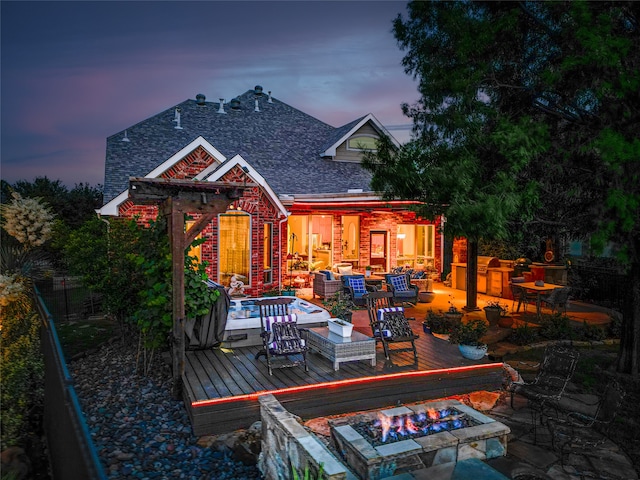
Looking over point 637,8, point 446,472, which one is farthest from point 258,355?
point 637,8

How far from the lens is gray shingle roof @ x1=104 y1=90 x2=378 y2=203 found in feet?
56.9

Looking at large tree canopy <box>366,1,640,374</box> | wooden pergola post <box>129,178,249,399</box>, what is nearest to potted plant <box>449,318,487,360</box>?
large tree canopy <box>366,1,640,374</box>

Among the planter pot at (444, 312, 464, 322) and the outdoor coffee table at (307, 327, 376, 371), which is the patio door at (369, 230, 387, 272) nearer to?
the planter pot at (444, 312, 464, 322)

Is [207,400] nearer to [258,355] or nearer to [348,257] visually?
[258,355]

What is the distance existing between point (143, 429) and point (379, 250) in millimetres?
14654

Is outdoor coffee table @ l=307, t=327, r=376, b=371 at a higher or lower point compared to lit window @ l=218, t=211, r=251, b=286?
lower

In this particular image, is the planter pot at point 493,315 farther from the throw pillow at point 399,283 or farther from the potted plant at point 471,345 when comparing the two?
the potted plant at point 471,345

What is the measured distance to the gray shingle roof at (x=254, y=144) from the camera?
17.3 m

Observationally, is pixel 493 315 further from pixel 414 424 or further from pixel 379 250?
pixel 379 250

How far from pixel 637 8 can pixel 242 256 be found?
1119 centimetres

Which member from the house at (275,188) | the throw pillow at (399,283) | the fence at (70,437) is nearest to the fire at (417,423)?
the fence at (70,437)

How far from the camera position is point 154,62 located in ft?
42.5

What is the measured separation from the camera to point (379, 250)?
19.4 metres

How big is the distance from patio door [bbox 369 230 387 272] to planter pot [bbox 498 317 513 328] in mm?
8177
